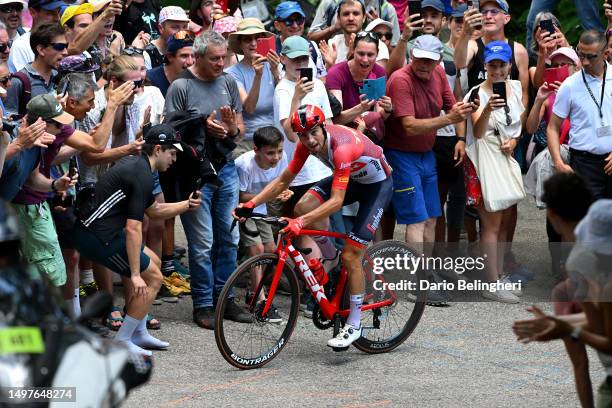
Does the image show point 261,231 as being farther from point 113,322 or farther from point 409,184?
point 113,322

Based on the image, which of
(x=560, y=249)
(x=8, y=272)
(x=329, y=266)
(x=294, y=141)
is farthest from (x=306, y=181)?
(x=8, y=272)

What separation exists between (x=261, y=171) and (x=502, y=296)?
2422mm

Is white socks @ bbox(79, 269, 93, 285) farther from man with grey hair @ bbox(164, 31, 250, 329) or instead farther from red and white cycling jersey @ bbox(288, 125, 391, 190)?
red and white cycling jersey @ bbox(288, 125, 391, 190)

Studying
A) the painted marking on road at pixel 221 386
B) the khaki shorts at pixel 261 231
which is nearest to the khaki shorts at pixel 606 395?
the painted marking on road at pixel 221 386

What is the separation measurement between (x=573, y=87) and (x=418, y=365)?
10.2 ft

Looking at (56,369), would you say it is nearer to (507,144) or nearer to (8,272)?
(8,272)

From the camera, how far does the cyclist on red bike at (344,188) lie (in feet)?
27.7

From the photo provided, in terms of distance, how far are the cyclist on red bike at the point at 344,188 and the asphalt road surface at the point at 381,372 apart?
1.28 ft

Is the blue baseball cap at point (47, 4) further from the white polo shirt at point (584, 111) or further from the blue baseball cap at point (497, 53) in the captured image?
the white polo shirt at point (584, 111)

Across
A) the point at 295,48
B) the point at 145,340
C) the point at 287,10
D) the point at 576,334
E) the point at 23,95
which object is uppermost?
the point at 576,334

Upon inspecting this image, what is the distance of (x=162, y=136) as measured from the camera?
334 inches

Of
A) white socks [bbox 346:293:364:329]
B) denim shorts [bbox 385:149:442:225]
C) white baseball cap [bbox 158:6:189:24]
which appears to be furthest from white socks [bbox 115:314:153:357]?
white baseball cap [bbox 158:6:189:24]

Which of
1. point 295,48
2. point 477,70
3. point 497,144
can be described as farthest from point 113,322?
point 477,70

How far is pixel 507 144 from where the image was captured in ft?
34.8
